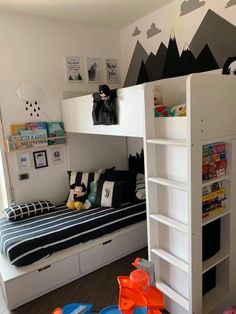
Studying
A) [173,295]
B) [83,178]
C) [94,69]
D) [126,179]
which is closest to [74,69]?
[94,69]

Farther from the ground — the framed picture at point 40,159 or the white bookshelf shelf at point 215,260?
the framed picture at point 40,159

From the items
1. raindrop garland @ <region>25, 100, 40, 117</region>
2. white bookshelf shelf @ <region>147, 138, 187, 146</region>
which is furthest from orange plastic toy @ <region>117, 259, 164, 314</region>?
raindrop garland @ <region>25, 100, 40, 117</region>

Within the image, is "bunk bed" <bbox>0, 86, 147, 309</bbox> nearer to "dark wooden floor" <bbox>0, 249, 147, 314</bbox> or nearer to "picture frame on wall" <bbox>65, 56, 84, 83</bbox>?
"dark wooden floor" <bbox>0, 249, 147, 314</bbox>

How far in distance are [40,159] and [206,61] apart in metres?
2.09

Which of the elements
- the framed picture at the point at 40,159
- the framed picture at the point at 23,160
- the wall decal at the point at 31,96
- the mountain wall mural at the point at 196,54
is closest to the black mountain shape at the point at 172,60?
the mountain wall mural at the point at 196,54

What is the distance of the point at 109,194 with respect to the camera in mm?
2672

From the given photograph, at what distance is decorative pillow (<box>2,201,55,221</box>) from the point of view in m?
2.49

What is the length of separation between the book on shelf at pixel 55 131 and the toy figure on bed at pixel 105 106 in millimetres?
791

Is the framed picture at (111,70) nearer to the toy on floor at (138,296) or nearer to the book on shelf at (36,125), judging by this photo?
the book on shelf at (36,125)

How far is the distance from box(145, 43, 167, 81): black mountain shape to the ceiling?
0.45m

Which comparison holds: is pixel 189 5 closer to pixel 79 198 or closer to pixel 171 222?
pixel 171 222

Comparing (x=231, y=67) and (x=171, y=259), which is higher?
(x=231, y=67)

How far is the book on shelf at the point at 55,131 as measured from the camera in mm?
2826

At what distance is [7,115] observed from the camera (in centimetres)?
Answer: 260
